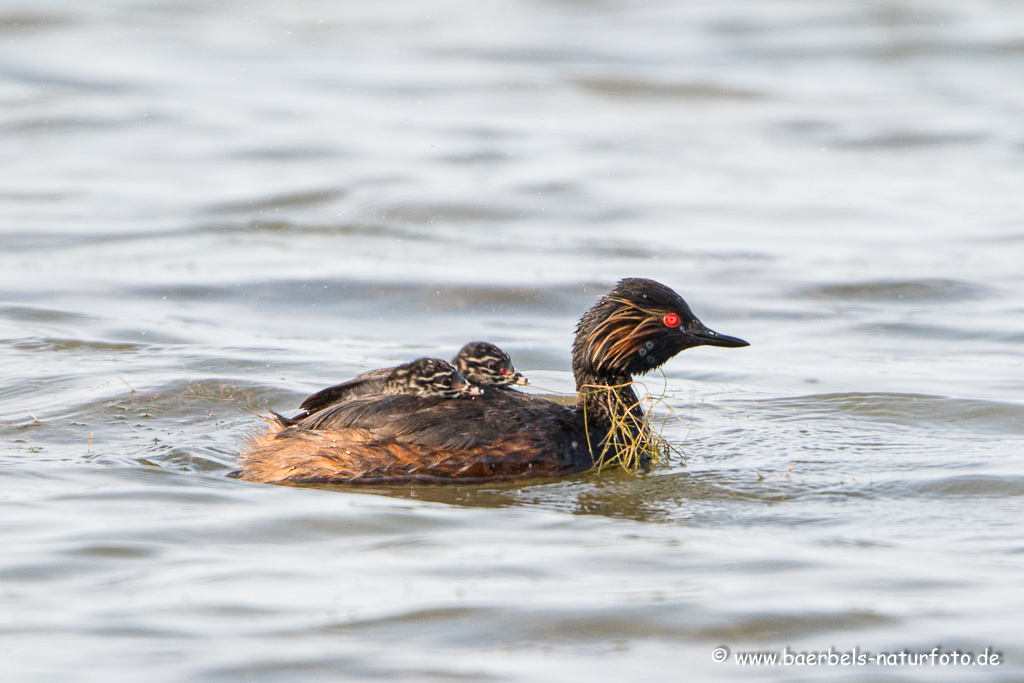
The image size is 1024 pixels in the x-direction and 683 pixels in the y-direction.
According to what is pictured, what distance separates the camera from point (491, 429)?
23.1 ft

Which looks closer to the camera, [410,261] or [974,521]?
[974,521]

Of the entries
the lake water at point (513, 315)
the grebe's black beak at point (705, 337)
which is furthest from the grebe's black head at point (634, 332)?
the lake water at point (513, 315)

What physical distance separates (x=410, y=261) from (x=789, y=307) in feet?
11.4

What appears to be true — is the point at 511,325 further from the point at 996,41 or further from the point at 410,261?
the point at 996,41

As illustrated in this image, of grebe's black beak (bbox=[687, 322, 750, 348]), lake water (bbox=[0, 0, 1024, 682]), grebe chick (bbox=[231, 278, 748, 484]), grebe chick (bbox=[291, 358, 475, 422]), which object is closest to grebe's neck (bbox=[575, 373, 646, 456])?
grebe chick (bbox=[231, 278, 748, 484])

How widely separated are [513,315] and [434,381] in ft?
13.9

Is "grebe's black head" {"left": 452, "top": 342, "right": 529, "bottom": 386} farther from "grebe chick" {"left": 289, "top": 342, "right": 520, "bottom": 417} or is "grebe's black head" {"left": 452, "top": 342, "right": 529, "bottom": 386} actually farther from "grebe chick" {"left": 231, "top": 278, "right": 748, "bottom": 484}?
"grebe chick" {"left": 231, "top": 278, "right": 748, "bottom": 484}

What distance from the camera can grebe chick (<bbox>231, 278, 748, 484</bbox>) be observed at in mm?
6965

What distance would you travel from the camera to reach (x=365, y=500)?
6.66 metres

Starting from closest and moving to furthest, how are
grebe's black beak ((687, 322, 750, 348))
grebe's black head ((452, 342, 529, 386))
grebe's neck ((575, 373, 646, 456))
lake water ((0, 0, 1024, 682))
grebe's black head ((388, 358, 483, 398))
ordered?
lake water ((0, 0, 1024, 682)) < grebe's black head ((388, 358, 483, 398)) < grebe's neck ((575, 373, 646, 456)) < grebe's black beak ((687, 322, 750, 348)) < grebe's black head ((452, 342, 529, 386))

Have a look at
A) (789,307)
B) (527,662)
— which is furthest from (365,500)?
(789,307)

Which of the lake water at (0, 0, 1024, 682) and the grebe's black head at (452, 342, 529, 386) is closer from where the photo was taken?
the lake water at (0, 0, 1024, 682)

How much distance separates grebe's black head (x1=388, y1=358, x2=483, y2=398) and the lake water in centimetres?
60

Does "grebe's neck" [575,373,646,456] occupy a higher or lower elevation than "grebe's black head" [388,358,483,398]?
lower
